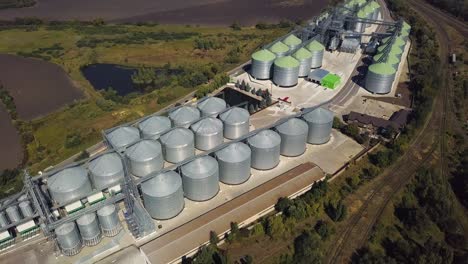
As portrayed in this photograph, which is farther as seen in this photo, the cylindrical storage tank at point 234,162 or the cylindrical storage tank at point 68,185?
the cylindrical storage tank at point 234,162

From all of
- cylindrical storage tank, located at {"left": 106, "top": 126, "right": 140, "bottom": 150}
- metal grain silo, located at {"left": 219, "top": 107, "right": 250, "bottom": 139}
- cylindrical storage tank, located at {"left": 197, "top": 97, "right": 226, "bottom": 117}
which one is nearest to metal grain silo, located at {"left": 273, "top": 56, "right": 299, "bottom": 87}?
cylindrical storage tank, located at {"left": 197, "top": 97, "right": 226, "bottom": 117}

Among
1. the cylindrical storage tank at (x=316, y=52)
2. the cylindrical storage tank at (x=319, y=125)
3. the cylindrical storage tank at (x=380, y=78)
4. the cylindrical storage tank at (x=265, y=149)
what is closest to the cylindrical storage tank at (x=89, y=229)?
the cylindrical storage tank at (x=265, y=149)

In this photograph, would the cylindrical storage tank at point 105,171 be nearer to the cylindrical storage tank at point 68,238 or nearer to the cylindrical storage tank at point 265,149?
the cylindrical storage tank at point 68,238

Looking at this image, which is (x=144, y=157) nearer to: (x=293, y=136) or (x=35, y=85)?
(x=293, y=136)

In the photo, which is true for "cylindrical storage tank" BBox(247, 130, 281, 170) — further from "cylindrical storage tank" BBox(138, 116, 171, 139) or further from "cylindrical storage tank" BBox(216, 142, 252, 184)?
"cylindrical storage tank" BBox(138, 116, 171, 139)

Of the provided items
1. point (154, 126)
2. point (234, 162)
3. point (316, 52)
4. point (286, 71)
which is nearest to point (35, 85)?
point (154, 126)

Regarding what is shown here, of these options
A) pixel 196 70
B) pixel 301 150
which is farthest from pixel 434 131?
pixel 196 70

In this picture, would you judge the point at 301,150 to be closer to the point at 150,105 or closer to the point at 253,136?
the point at 253,136
